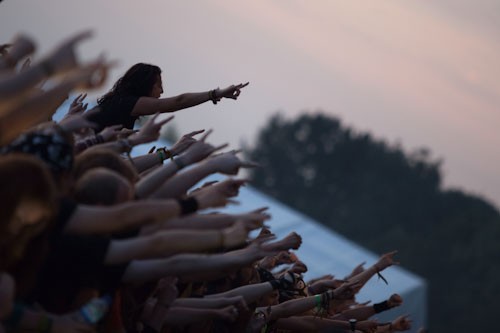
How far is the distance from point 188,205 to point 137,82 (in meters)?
2.37

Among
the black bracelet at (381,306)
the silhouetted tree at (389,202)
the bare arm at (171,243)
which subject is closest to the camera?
the bare arm at (171,243)

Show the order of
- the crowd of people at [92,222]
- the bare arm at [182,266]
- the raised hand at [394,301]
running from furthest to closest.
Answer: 1. the raised hand at [394,301]
2. the bare arm at [182,266]
3. the crowd of people at [92,222]

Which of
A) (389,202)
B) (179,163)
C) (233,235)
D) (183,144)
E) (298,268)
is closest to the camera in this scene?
(233,235)

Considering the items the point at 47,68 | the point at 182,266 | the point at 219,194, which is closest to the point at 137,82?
the point at 219,194

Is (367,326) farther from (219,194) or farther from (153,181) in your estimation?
(153,181)

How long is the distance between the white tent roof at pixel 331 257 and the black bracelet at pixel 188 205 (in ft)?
29.4

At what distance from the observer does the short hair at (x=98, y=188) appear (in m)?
4.12

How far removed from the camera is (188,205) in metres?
4.41

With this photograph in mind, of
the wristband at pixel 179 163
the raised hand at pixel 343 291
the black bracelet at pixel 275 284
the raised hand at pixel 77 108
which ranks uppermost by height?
the wristband at pixel 179 163

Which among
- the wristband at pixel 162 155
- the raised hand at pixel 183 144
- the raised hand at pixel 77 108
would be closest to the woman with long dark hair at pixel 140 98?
the raised hand at pixel 77 108

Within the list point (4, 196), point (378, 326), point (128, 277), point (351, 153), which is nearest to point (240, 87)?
point (378, 326)

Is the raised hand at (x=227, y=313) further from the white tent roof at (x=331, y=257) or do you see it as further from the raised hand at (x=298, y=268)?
the white tent roof at (x=331, y=257)

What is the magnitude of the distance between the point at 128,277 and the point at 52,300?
339 mm

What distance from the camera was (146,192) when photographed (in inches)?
179
